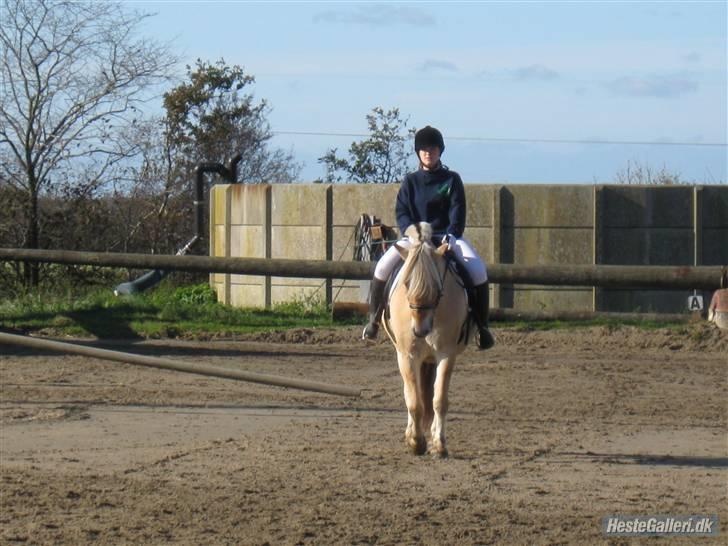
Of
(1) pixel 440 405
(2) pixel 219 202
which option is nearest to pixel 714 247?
(2) pixel 219 202

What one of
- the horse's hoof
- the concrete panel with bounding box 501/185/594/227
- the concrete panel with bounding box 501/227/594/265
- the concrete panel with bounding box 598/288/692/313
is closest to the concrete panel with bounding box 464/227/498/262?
the concrete panel with bounding box 501/227/594/265

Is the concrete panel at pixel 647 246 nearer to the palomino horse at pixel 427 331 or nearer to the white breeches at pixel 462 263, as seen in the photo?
the white breeches at pixel 462 263

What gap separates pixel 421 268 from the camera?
8820 millimetres

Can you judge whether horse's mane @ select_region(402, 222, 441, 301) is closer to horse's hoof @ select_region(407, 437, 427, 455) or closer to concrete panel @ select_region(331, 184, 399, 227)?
horse's hoof @ select_region(407, 437, 427, 455)

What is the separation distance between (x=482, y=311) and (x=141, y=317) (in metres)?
10.5

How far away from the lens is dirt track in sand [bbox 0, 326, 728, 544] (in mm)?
7039

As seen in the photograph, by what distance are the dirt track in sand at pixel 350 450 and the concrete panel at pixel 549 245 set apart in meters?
3.45

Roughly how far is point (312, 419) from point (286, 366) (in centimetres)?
352

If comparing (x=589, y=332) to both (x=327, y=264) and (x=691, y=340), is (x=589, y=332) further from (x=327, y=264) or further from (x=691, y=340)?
(x=327, y=264)

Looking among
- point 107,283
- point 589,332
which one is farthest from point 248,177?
point 589,332

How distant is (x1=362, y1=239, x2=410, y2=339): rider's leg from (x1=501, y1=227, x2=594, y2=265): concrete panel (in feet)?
33.1

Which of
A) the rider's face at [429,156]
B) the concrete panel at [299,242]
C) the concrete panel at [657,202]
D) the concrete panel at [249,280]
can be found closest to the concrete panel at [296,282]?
the concrete panel at [249,280]

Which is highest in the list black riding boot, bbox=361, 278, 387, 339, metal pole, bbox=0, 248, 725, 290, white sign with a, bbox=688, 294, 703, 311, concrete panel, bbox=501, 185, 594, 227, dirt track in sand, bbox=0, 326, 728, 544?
concrete panel, bbox=501, 185, 594, 227

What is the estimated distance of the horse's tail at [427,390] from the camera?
9945 mm
